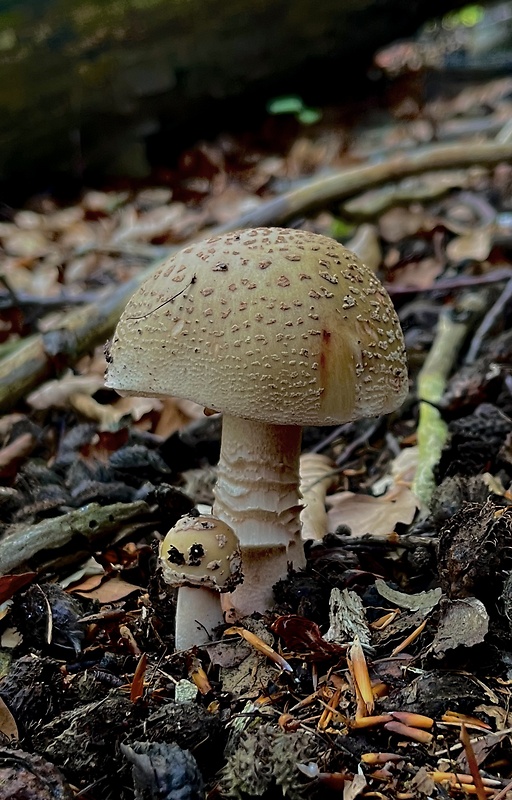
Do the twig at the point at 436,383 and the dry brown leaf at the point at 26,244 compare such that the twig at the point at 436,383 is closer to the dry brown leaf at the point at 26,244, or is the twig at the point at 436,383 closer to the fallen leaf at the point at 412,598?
the fallen leaf at the point at 412,598

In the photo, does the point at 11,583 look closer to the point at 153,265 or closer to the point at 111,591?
the point at 111,591

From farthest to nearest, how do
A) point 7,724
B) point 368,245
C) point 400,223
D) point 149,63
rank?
point 149,63 < point 400,223 < point 368,245 < point 7,724

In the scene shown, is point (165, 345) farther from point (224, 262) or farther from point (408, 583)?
point (408, 583)

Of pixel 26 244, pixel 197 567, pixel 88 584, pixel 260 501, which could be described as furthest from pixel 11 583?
pixel 26 244

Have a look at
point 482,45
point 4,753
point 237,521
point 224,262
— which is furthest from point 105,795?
point 482,45

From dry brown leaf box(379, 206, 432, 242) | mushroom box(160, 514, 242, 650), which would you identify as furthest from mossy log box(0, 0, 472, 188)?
mushroom box(160, 514, 242, 650)

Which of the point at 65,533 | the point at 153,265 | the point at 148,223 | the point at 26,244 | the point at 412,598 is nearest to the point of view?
the point at 412,598

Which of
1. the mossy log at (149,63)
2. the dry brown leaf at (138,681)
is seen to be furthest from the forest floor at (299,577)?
the mossy log at (149,63)
